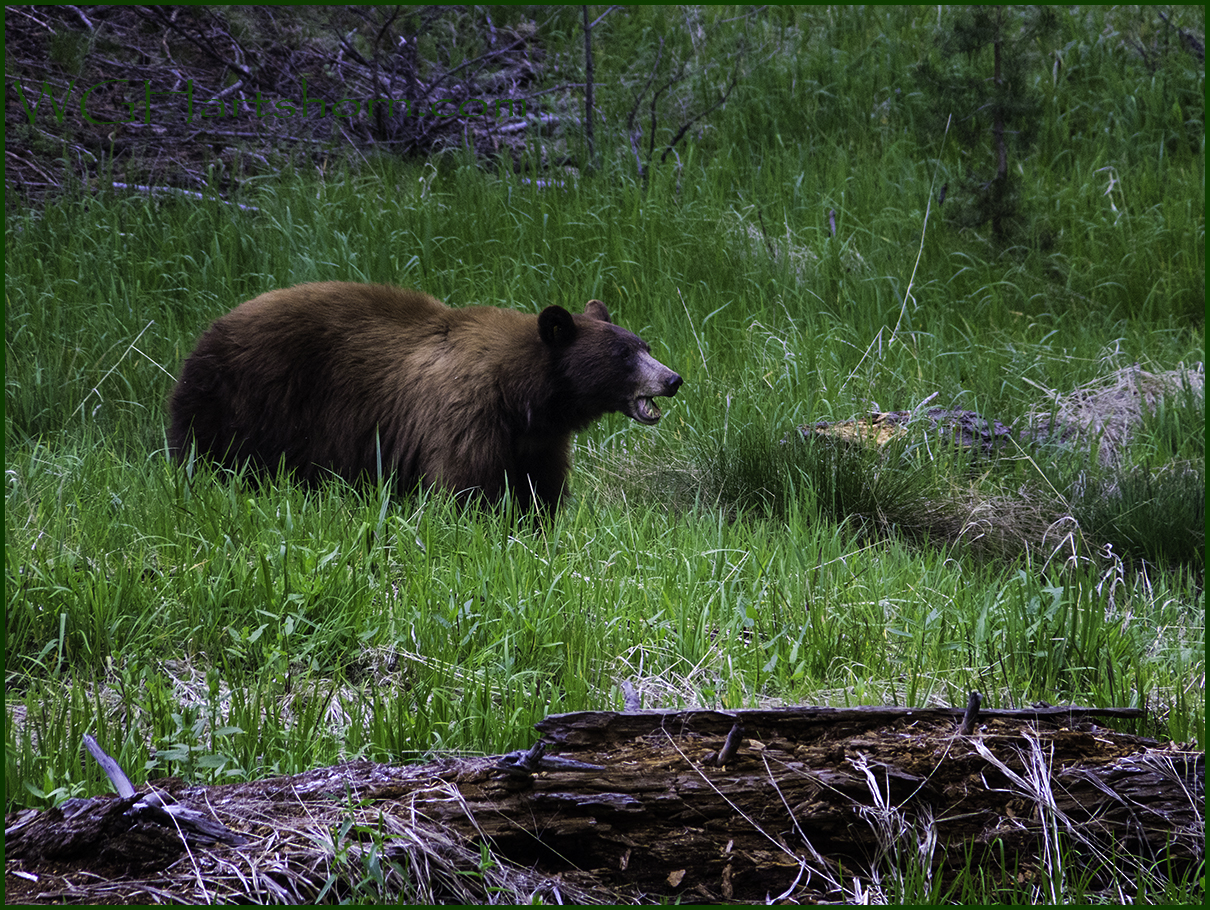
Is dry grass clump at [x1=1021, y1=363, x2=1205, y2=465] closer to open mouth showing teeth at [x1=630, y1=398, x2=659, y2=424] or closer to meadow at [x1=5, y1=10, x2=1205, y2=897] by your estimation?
meadow at [x1=5, y1=10, x2=1205, y2=897]

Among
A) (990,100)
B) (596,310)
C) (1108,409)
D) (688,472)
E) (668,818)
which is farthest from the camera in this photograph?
(990,100)

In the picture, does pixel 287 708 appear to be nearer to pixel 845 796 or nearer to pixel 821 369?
pixel 845 796

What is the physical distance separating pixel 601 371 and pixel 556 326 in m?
0.30

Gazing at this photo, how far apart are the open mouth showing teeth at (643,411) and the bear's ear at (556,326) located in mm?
433

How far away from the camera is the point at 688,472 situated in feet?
16.5

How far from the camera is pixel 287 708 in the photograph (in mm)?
2621

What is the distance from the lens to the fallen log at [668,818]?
1.79 metres

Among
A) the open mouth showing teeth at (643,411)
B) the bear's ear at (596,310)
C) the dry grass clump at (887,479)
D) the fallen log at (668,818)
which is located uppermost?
the bear's ear at (596,310)

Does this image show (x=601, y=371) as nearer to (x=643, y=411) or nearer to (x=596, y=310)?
(x=643, y=411)

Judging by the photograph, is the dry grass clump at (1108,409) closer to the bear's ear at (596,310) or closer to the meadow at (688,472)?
the meadow at (688,472)

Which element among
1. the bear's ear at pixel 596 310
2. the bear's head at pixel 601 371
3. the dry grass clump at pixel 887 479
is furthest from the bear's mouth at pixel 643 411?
the bear's ear at pixel 596 310

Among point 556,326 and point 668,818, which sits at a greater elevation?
point 556,326

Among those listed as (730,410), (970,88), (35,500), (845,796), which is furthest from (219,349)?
(970,88)

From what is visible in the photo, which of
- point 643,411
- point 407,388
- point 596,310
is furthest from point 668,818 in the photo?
point 596,310
